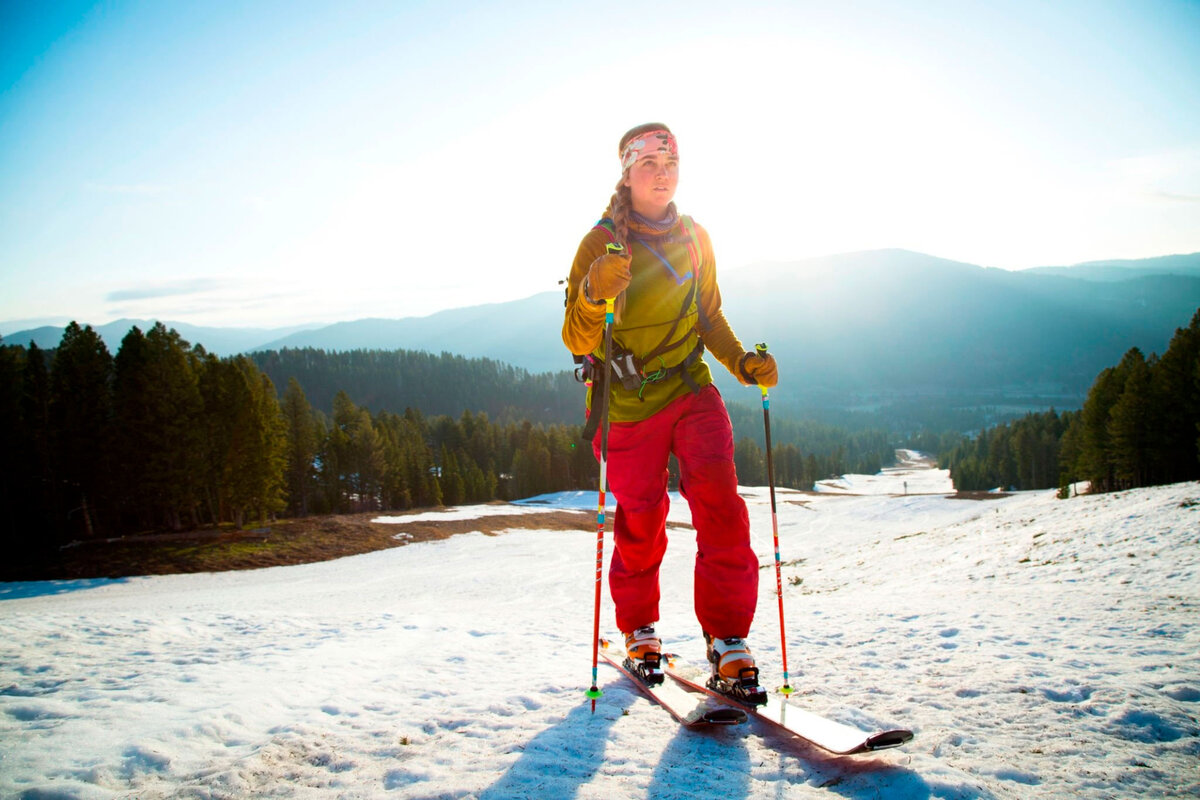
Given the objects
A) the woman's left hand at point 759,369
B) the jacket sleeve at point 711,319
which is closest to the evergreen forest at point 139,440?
the jacket sleeve at point 711,319

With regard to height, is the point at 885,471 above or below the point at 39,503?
below

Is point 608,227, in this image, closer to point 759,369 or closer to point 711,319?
point 711,319

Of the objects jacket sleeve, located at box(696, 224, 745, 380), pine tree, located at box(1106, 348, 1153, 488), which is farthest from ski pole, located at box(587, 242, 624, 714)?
pine tree, located at box(1106, 348, 1153, 488)

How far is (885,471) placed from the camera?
158 meters

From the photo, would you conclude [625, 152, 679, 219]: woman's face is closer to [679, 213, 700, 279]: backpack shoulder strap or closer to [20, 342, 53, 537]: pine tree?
[679, 213, 700, 279]: backpack shoulder strap

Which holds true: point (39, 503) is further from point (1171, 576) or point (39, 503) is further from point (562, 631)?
point (1171, 576)

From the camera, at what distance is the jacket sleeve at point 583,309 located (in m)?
3.67

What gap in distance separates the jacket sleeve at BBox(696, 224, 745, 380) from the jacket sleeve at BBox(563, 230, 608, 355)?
91cm

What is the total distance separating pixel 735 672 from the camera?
3496 millimetres

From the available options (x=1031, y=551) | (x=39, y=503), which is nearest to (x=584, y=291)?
(x=1031, y=551)

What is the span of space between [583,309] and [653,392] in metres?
0.83

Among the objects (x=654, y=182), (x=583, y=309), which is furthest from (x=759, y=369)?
(x=654, y=182)

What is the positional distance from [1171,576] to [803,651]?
5632mm

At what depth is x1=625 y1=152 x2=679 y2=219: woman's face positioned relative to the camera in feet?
13.3
